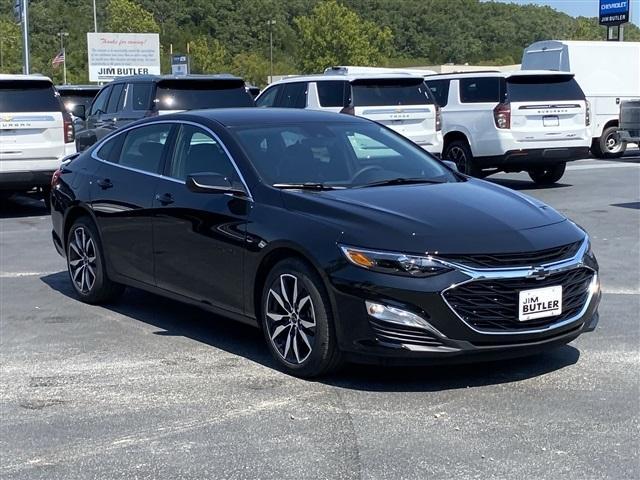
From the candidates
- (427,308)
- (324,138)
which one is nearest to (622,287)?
(324,138)

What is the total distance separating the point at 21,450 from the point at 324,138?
300 centimetres

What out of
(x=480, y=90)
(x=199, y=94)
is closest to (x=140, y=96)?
(x=199, y=94)

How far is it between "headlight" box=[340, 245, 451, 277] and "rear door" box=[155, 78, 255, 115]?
941 centimetres

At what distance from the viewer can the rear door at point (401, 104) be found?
597 inches

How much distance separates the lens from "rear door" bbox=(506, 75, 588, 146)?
50.9 feet

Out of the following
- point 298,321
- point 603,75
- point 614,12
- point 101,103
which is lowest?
point 298,321

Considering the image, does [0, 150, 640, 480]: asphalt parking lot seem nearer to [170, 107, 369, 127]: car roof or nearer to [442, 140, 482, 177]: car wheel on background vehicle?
[170, 107, 369, 127]: car roof

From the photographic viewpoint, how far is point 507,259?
5.17 m

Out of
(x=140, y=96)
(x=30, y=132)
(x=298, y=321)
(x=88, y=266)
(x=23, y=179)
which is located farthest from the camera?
(x=140, y=96)

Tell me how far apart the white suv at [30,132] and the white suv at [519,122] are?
670cm

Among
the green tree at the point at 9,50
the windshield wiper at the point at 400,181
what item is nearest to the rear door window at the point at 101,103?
the windshield wiper at the point at 400,181

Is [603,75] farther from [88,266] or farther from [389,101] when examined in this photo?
[88,266]

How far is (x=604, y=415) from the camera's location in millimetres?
4992

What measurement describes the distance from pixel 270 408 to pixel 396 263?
3.37 feet
